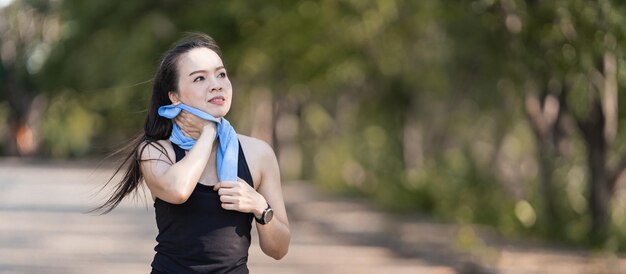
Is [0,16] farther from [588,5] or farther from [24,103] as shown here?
[588,5]

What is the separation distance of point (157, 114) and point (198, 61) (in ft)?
0.79

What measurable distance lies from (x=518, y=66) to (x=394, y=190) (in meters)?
10.7

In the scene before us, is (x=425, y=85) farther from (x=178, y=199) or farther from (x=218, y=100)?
(x=178, y=199)

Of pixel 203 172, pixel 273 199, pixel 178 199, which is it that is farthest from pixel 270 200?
pixel 178 199

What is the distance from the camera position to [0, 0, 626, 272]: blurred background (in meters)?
15.3

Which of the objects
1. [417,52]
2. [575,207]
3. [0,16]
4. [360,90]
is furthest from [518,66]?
[0,16]

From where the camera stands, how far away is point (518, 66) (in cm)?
1631

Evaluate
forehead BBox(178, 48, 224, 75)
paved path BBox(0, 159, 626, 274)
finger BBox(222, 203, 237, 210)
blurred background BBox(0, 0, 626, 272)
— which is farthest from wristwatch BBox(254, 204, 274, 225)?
paved path BBox(0, 159, 626, 274)

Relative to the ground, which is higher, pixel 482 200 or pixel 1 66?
pixel 1 66

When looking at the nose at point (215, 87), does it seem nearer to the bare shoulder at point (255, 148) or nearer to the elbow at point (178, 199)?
the bare shoulder at point (255, 148)

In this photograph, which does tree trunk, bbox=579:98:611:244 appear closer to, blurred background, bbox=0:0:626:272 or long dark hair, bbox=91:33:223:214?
blurred background, bbox=0:0:626:272

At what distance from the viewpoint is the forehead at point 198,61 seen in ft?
12.9

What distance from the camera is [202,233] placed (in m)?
3.90

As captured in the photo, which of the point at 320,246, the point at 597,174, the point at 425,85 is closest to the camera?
the point at 597,174
